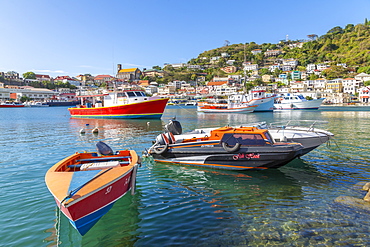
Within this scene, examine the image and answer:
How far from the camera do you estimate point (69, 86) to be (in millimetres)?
167375

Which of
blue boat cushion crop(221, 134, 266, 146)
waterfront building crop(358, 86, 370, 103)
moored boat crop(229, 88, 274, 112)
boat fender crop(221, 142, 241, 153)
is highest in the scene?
waterfront building crop(358, 86, 370, 103)

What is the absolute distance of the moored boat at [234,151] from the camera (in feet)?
33.5

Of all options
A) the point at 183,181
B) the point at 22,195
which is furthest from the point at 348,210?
the point at 22,195

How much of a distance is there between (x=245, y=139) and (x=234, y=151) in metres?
0.78

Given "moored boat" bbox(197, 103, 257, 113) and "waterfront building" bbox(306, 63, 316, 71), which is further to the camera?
"waterfront building" bbox(306, 63, 316, 71)

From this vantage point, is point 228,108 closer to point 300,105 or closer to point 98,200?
point 300,105

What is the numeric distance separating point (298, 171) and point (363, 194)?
301 centimetres

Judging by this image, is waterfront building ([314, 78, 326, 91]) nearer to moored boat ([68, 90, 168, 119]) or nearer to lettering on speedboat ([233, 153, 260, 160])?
moored boat ([68, 90, 168, 119])

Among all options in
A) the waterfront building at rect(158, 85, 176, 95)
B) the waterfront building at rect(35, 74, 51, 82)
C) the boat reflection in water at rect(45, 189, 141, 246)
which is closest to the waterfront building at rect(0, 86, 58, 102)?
the waterfront building at rect(35, 74, 51, 82)

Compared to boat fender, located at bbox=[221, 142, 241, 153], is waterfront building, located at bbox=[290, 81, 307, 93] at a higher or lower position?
higher

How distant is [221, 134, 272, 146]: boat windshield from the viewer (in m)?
10.6

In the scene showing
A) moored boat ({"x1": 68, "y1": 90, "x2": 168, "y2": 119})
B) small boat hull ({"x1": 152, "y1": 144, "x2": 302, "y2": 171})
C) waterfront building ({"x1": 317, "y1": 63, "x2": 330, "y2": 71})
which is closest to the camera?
small boat hull ({"x1": 152, "y1": 144, "x2": 302, "y2": 171})

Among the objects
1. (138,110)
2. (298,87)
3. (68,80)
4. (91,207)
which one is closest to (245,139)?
(91,207)

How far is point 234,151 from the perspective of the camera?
34.2ft
